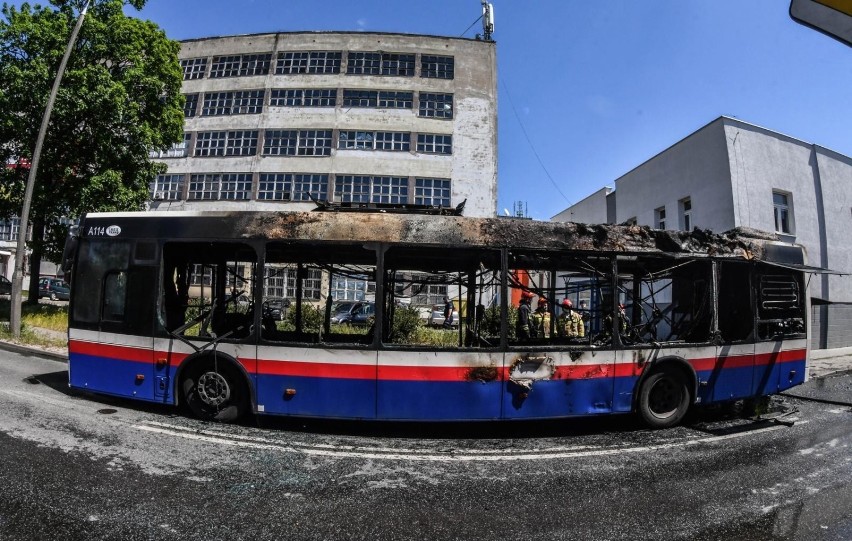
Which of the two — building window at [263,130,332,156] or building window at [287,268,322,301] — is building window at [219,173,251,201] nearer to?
building window at [263,130,332,156]

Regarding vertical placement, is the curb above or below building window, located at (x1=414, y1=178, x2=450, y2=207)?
below

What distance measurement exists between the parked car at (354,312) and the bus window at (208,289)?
145 centimetres

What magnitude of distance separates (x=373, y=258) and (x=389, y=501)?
11.0 feet

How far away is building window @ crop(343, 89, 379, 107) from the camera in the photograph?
97.3ft

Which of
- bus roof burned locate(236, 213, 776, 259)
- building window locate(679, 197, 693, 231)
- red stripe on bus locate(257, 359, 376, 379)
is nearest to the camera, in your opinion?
red stripe on bus locate(257, 359, 376, 379)

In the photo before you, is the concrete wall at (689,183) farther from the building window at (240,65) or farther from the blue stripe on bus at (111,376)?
the building window at (240,65)

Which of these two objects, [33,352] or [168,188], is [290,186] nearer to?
[168,188]

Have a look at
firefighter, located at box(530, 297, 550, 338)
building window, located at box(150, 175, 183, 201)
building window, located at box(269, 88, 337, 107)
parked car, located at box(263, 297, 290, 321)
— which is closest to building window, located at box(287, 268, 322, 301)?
parked car, located at box(263, 297, 290, 321)

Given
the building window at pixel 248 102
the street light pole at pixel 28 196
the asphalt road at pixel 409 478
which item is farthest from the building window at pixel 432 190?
the asphalt road at pixel 409 478

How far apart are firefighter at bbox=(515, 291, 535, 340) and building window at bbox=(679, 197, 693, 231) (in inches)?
515

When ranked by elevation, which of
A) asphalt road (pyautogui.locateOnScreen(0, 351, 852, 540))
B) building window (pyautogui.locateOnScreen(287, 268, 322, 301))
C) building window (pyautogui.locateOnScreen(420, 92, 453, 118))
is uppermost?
building window (pyautogui.locateOnScreen(420, 92, 453, 118))

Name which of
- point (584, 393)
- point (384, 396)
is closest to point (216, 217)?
point (384, 396)

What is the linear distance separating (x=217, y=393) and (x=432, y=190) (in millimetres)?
23946

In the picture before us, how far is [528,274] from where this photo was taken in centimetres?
702
